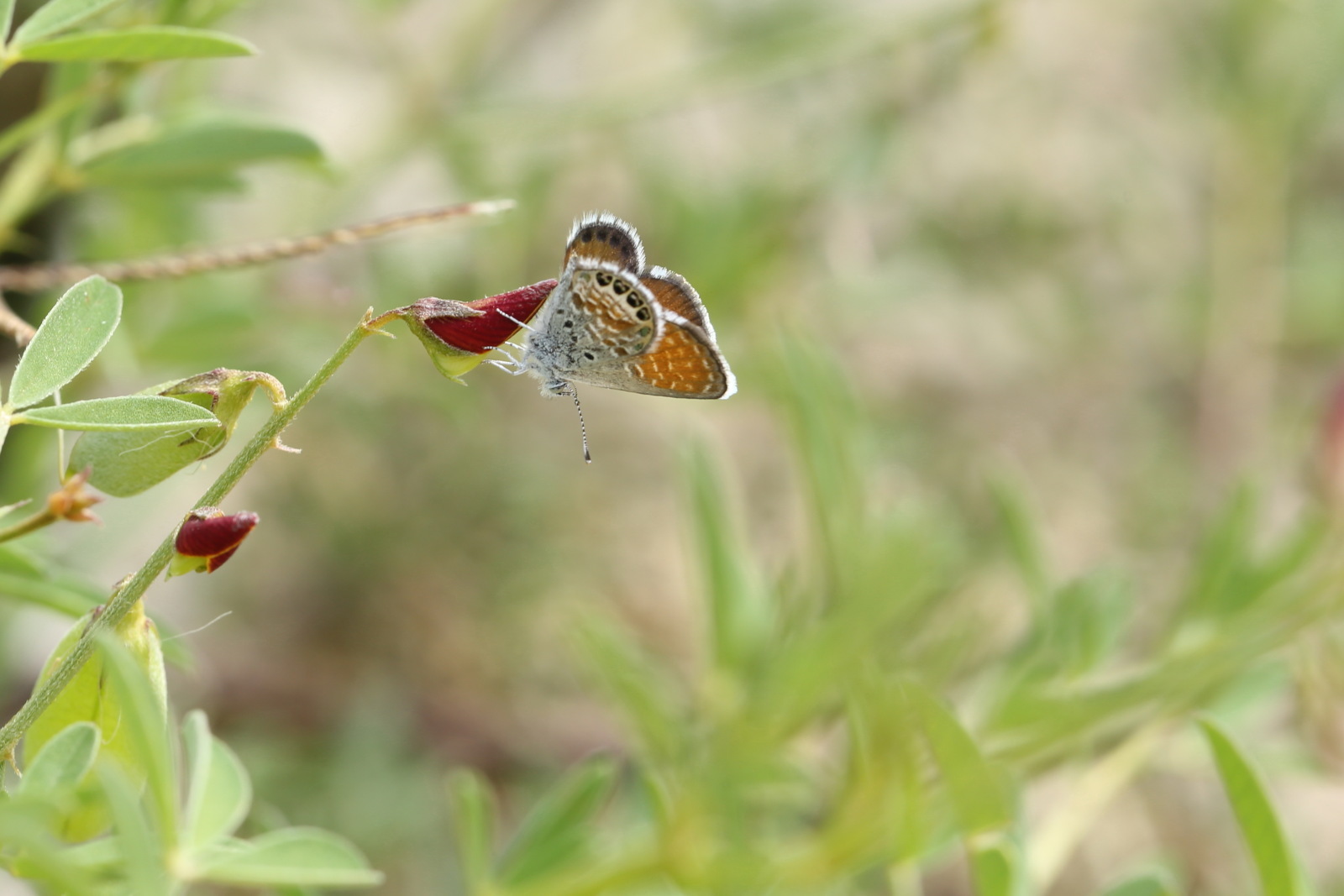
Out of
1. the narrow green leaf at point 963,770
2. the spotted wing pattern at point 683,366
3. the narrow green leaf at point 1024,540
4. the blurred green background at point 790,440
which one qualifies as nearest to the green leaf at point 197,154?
the blurred green background at point 790,440

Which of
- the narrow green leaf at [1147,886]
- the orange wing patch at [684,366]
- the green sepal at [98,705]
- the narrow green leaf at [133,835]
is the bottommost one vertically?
the narrow green leaf at [1147,886]

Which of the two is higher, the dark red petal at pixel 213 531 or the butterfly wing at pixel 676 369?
the butterfly wing at pixel 676 369

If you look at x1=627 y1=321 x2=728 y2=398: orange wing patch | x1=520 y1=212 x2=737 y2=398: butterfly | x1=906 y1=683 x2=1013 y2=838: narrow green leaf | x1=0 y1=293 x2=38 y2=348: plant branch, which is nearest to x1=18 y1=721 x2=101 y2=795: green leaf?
x1=0 y1=293 x2=38 y2=348: plant branch

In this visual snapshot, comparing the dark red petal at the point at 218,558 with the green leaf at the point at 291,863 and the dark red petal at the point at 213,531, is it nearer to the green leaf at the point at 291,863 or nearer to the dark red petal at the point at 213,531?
the dark red petal at the point at 213,531

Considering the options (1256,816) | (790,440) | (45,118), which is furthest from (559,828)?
(790,440)

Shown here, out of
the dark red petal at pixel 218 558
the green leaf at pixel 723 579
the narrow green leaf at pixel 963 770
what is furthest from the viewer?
the green leaf at pixel 723 579

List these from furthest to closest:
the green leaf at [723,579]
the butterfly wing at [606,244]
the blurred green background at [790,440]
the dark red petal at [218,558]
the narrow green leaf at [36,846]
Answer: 1. the green leaf at [723,579]
2. the blurred green background at [790,440]
3. the butterfly wing at [606,244]
4. the dark red petal at [218,558]
5. the narrow green leaf at [36,846]

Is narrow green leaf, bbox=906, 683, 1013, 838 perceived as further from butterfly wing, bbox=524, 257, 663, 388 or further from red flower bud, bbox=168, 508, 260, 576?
red flower bud, bbox=168, 508, 260, 576
